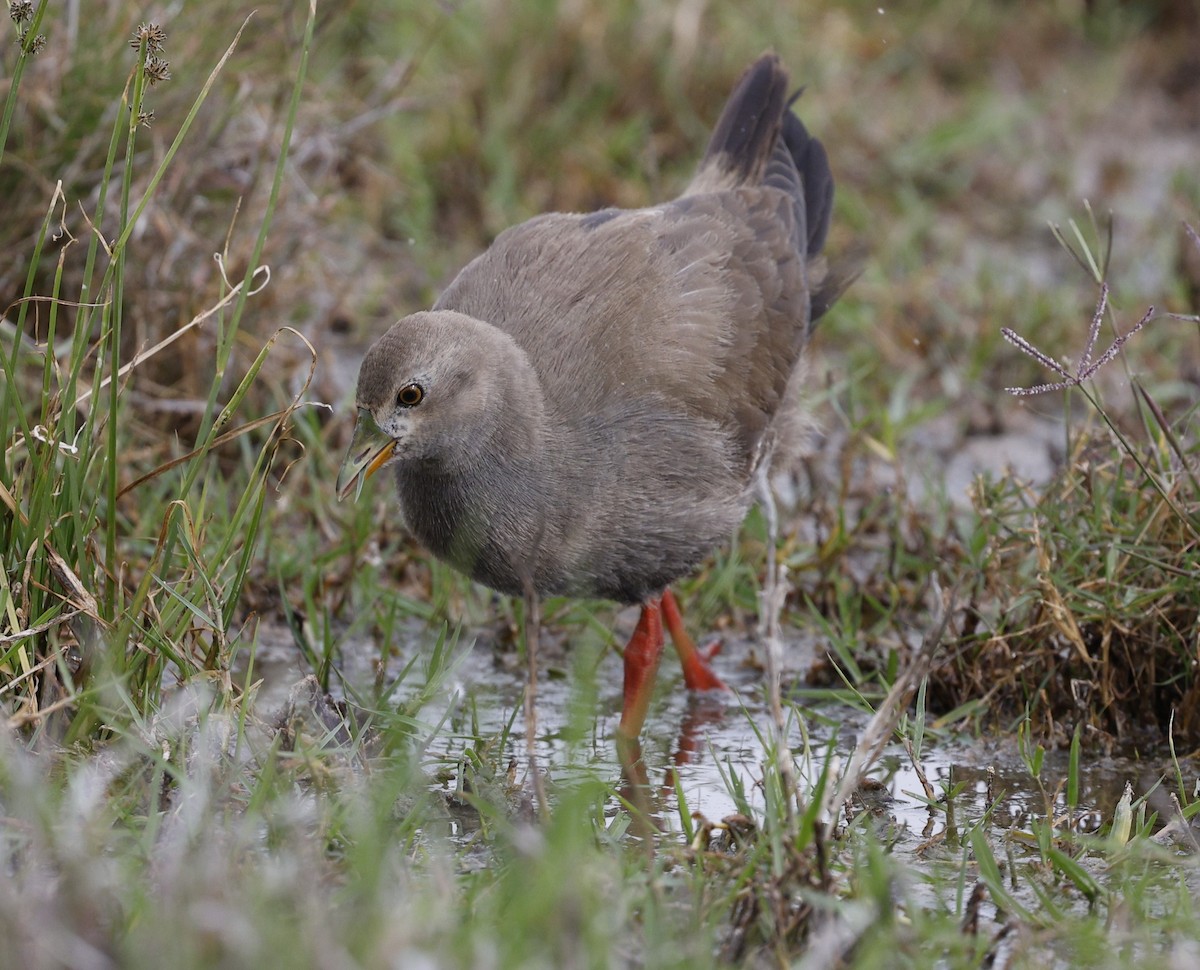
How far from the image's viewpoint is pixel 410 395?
3992mm

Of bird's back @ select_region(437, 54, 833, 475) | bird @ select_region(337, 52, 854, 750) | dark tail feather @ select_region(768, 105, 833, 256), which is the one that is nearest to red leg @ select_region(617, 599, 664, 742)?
bird @ select_region(337, 52, 854, 750)

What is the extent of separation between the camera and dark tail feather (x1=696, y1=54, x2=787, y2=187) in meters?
5.56

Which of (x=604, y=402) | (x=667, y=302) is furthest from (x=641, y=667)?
(x=667, y=302)

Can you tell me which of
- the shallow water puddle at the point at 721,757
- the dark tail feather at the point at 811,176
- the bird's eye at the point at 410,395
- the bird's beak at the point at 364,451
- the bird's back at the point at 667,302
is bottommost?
the shallow water puddle at the point at 721,757

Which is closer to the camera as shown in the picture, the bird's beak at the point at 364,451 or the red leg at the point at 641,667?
the bird's beak at the point at 364,451

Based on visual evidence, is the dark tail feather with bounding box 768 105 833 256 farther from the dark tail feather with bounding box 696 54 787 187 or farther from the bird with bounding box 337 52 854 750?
the bird with bounding box 337 52 854 750

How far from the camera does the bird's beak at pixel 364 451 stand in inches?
157

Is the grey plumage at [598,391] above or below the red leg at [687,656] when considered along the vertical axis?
above

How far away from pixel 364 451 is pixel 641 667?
1.04m

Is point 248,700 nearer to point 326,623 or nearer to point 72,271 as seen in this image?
point 326,623

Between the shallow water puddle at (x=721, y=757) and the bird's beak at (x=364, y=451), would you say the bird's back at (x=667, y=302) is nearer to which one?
the bird's beak at (x=364, y=451)

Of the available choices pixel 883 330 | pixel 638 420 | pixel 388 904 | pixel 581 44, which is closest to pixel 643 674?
pixel 638 420

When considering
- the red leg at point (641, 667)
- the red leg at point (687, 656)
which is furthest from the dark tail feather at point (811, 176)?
the red leg at point (641, 667)

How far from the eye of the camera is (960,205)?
8.15 metres
